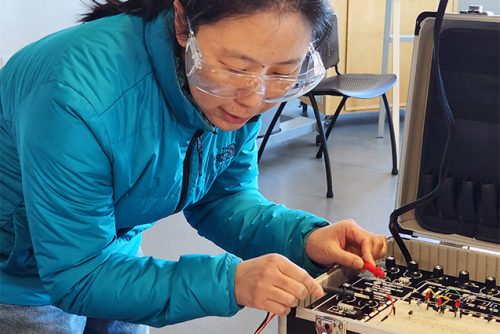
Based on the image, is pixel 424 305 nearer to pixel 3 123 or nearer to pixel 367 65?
pixel 3 123

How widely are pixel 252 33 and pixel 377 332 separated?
1.40ft

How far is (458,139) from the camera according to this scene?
136 cm

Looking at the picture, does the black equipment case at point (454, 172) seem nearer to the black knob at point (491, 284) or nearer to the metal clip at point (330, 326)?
the black knob at point (491, 284)

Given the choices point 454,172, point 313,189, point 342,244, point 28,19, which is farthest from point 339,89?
point 342,244

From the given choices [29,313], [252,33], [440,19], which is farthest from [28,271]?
[440,19]

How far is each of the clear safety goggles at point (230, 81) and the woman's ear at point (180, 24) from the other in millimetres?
34

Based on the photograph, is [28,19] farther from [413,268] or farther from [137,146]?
[413,268]

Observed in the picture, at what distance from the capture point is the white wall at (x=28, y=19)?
3.64 metres

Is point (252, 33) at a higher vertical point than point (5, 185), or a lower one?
higher

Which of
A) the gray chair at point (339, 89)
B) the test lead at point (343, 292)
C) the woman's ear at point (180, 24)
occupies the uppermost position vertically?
the woman's ear at point (180, 24)

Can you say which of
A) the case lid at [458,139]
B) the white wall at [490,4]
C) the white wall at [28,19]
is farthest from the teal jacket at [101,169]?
the white wall at [490,4]

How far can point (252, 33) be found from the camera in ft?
3.25

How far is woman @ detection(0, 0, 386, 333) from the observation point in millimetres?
1034

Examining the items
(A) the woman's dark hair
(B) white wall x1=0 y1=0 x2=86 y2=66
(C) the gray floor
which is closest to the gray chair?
(C) the gray floor
